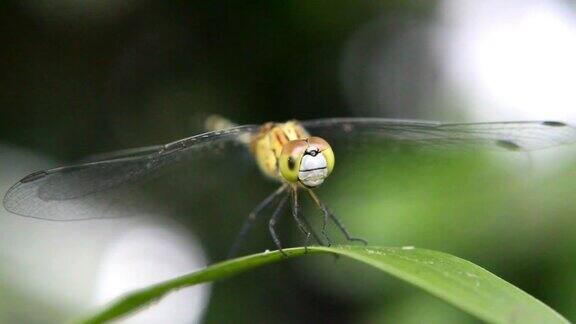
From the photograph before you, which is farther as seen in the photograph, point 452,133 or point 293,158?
point 452,133

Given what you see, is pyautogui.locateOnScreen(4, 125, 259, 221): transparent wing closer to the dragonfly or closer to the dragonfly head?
the dragonfly

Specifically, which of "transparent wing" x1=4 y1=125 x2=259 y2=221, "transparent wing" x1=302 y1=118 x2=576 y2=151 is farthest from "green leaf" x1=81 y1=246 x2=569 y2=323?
"transparent wing" x1=302 y1=118 x2=576 y2=151

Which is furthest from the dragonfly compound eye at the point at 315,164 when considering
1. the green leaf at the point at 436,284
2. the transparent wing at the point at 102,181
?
the green leaf at the point at 436,284

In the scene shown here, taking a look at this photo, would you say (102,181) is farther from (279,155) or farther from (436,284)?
(436,284)

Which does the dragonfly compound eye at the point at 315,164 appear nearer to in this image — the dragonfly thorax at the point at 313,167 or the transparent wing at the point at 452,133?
the dragonfly thorax at the point at 313,167

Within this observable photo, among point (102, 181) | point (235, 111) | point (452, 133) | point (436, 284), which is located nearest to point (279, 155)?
point (102, 181)

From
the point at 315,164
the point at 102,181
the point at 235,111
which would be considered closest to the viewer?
the point at 315,164

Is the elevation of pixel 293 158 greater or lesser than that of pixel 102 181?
greater
